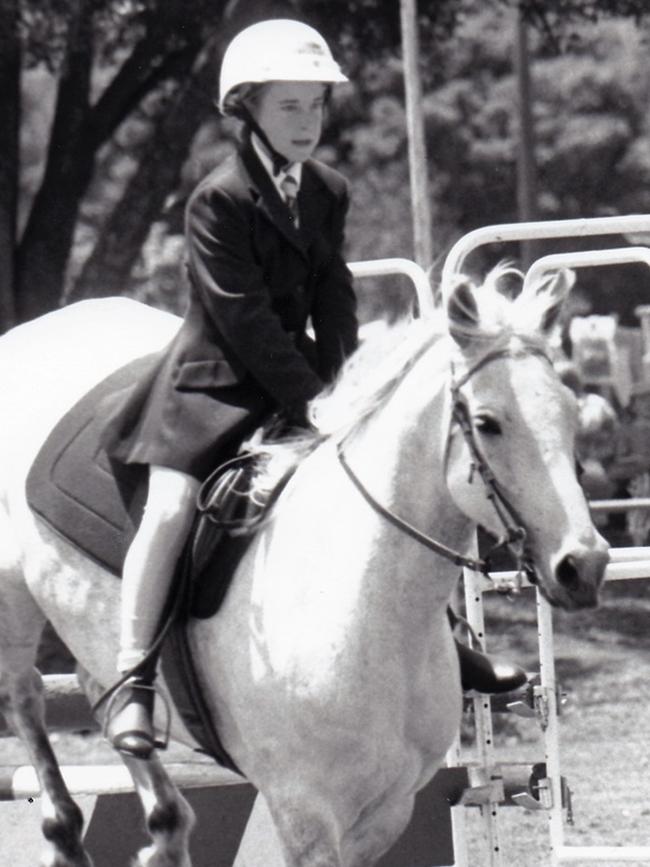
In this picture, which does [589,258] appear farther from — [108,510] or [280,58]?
[108,510]

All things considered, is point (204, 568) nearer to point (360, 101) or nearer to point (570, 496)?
point (570, 496)

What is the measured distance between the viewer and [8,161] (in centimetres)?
1523

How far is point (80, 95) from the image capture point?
15664 millimetres

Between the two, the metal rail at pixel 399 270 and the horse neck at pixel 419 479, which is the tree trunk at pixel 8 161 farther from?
the horse neck at pixel 419 479

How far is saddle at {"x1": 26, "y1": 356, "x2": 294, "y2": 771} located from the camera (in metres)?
5.77

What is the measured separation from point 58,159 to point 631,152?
58.7ft

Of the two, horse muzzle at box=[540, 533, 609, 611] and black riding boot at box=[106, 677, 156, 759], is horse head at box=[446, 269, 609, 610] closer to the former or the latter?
horse muzzle at box=[540, 533, 609, 611]

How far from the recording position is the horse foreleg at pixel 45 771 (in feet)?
22.4

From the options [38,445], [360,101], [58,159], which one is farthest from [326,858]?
[360,101]

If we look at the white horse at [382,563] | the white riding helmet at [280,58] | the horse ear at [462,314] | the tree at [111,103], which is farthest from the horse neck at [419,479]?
the tree at [111,103]

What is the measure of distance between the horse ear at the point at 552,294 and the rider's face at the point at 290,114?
84 cm

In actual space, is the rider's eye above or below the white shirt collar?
below

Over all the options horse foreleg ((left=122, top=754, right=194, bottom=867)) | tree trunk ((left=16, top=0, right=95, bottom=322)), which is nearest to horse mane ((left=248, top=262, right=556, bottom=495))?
horse foreleg ((left=122, top=754, right=194, bottom=867))

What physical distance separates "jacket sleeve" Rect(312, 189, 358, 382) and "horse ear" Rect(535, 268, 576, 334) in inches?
31.9
